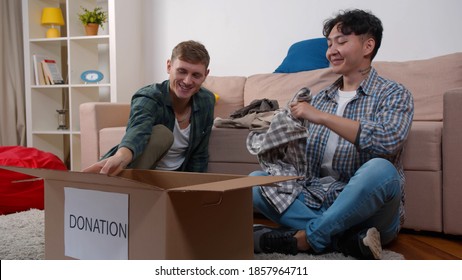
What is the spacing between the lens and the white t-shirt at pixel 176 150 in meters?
1.72

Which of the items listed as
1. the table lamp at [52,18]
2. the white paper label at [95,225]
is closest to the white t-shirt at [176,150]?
the white paper label at [95,225]

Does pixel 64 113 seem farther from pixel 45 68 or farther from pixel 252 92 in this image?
pixel 252 92

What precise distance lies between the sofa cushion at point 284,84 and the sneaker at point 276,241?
1.20 meters

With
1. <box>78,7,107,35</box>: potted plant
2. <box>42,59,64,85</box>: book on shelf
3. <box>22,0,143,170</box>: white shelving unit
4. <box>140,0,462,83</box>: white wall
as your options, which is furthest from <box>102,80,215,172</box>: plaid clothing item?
<box>42,59,64,85</box>: book on shelf

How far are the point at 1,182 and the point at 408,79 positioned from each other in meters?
1.89

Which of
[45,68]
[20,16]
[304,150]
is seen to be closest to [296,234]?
[304,150]

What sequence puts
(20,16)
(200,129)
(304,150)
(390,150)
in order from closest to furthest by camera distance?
(390,150), (304,150), (200,129), (20,16)

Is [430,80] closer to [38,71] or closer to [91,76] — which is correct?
[91,76]

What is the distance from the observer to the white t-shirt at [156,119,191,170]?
172cm

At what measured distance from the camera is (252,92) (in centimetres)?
267

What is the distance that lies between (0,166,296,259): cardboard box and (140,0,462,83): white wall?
2138 millimetres

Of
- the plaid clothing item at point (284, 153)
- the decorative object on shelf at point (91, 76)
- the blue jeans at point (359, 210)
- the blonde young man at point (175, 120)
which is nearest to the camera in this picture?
the blue jeans at point (359, 210)

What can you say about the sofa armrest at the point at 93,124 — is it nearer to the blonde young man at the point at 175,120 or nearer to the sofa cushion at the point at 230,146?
the sofa cushion at the point at 230,146

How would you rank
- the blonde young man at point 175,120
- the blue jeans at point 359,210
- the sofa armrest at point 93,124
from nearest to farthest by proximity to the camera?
1. the blue jeans at point 359,210
2. the blonde young man at point 175,120
3. the sofa armrest at point 93,124
